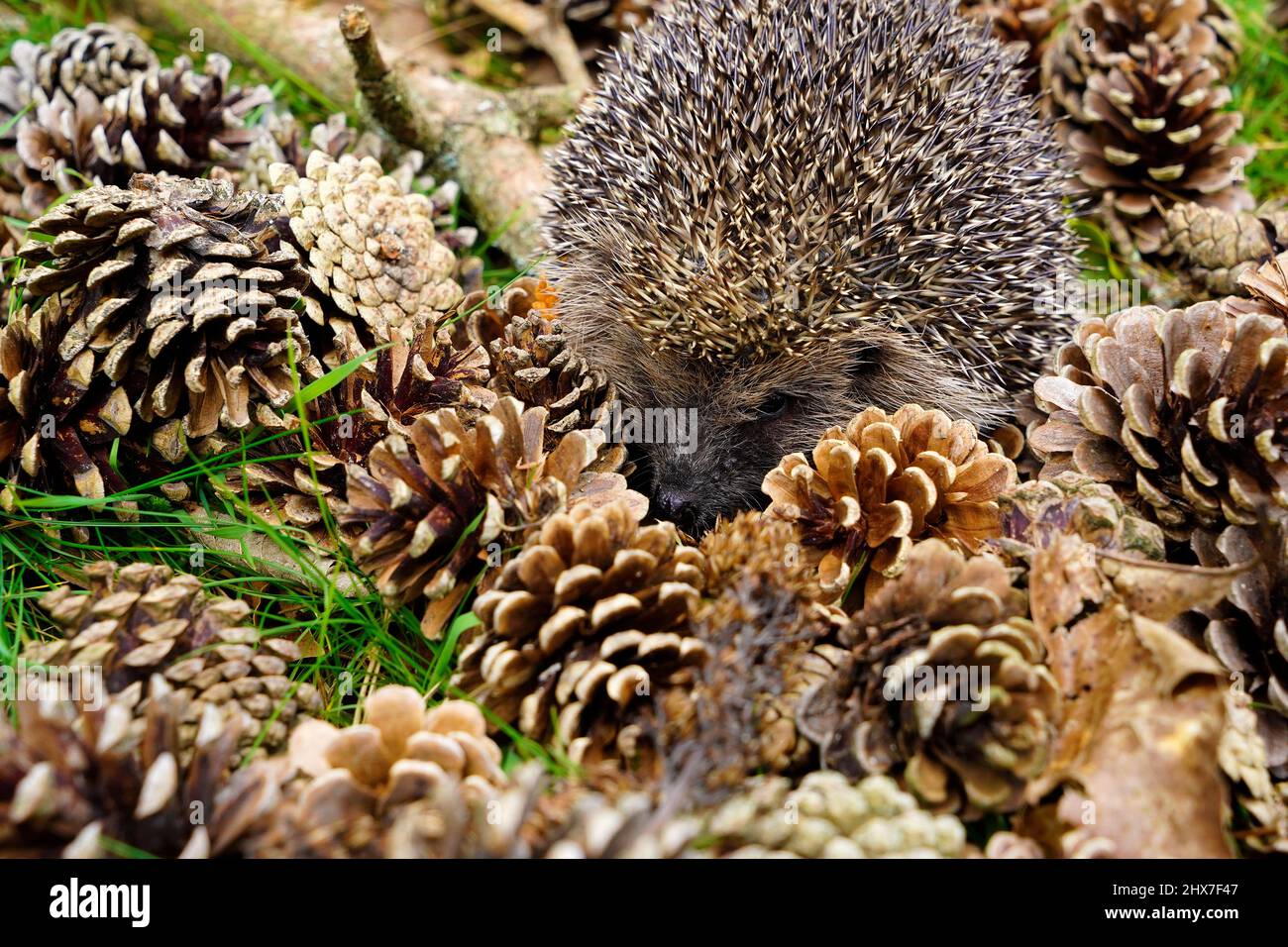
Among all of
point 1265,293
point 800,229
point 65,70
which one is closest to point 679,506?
point 800,229

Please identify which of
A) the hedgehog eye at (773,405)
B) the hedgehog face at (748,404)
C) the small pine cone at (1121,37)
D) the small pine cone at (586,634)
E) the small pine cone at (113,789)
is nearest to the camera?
A: the small pine cone at (113,789)

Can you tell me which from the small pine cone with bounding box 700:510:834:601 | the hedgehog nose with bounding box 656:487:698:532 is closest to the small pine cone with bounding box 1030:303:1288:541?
the small pine cone with bounding box 700:510:834:601

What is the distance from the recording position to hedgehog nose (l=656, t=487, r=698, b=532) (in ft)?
8.34

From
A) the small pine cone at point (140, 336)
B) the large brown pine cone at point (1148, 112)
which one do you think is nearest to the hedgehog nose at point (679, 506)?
the small pine cone at point (140, 336)

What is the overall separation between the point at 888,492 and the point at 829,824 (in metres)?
0.83

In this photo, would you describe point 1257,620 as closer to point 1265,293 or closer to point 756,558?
point 1265,293

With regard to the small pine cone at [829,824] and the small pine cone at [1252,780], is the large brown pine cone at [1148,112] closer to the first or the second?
the small pine cone at [1252,780]

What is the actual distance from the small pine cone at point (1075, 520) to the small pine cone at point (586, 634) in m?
0.65

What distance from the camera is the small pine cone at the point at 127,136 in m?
2.86

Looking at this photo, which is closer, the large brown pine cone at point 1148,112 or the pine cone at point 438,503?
the pine cone at point 438,503

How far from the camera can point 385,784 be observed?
5.27 ft
